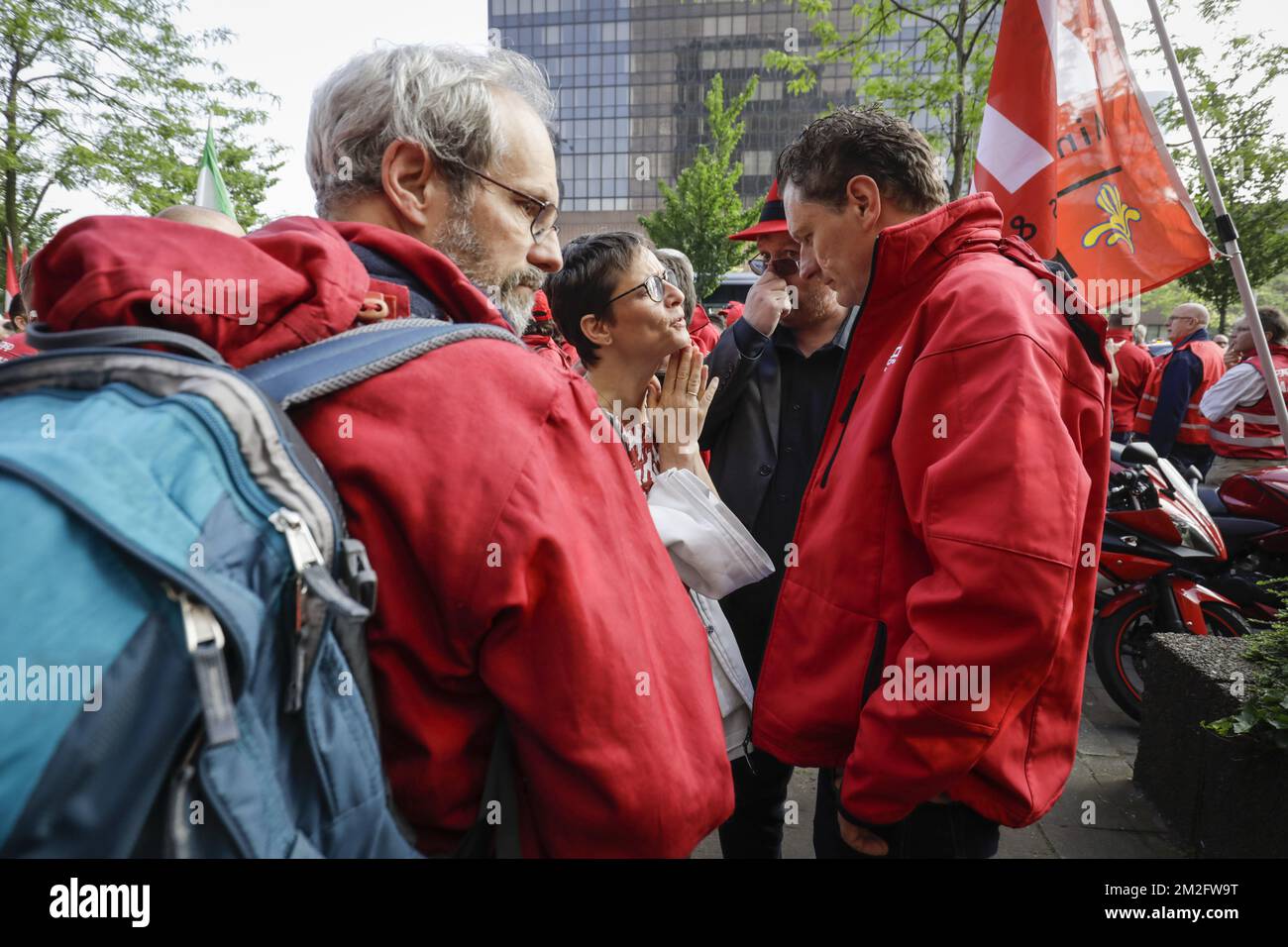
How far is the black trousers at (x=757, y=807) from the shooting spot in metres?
2.40

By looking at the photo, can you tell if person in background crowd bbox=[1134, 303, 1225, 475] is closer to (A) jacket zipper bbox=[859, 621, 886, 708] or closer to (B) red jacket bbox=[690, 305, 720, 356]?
(B) red jacket bbox=[690, 305, 720, 356]

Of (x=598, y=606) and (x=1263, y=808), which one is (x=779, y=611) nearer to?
(x=598, y=606)

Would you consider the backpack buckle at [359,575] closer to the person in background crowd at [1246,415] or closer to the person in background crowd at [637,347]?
the person in background crowd at [637,347]

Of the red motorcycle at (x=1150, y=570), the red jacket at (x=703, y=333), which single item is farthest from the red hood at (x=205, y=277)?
the red jacket at (x=703, y=333)

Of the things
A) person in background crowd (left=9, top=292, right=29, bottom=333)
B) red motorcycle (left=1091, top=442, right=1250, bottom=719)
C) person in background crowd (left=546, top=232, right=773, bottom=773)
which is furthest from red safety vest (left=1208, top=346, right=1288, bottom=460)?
person in background crowd (left=9, top=292, right=29, bottom=333)

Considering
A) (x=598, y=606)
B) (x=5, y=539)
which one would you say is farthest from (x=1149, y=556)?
(x=5, y=539)

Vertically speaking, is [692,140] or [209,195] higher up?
[692,140]

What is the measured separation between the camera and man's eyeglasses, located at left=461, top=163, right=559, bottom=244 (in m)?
1.27

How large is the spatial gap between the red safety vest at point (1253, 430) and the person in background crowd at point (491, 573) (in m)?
6.21

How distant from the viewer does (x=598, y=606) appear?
0.92 m

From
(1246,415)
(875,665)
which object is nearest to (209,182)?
(875,665)

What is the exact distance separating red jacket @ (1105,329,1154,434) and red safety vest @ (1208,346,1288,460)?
1913mm

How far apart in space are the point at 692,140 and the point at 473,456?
6839 centimetres

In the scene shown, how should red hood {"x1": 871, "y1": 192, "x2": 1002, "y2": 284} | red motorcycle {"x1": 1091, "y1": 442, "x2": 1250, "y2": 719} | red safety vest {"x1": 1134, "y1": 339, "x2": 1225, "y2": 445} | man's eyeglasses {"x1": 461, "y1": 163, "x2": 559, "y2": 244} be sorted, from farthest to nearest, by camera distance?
red safety vest {"x1": 1134, "y1": 339, "x2": 1225, "y2": 445} < red motorcycle {"x1": 1091, "y1": 442, "x2": 1250, "y2": 719} < red hood {"x1": 871, "y1": 192, "x2": 1002, "y2": 284} < man's eyeglasses {"x1": 461, "y1": 163, "x2": 559, "y2": 244}
